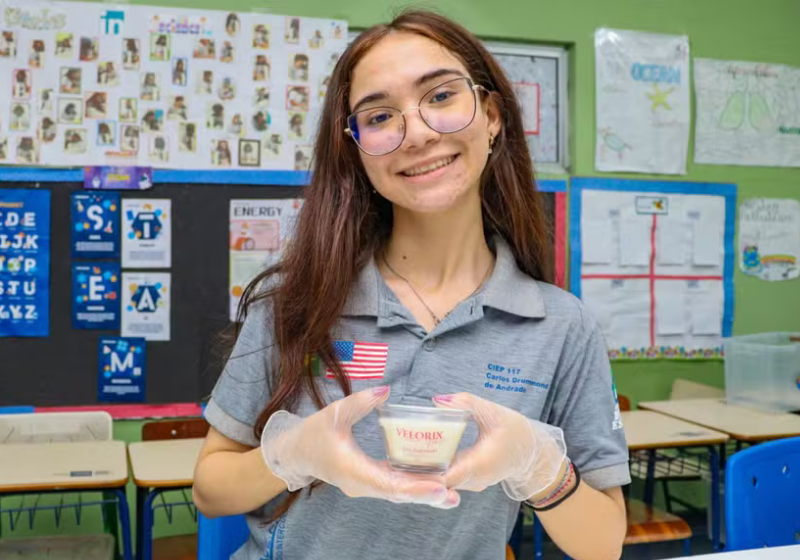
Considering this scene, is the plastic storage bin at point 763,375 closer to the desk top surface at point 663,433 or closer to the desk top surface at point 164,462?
the desk top surface at point 663,433

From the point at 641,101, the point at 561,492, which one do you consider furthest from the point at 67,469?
the point at 641,101

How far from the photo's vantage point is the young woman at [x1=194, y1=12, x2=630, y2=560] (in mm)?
1136

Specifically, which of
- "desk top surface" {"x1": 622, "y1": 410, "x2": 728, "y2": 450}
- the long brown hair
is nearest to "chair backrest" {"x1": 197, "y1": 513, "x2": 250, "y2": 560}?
the long brown hair

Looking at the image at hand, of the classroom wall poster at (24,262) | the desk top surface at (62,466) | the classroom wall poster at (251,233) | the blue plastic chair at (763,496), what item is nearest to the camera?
the blue plastic chair at (763,496)

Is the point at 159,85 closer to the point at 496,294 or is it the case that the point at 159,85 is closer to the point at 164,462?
the point at 164,462

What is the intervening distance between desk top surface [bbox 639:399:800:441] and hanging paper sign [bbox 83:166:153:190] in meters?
2.63

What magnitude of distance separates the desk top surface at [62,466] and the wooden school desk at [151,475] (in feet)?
0.18

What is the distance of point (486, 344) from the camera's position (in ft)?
3.97

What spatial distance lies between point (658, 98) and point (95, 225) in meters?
2.99

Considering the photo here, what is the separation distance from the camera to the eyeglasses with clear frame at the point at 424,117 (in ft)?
3.72

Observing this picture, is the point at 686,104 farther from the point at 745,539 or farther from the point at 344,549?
the point at 344,549

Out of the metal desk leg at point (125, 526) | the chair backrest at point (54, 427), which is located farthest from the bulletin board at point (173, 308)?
the metal desk leg at point (125, 526)

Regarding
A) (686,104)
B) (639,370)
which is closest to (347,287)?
(639,370)

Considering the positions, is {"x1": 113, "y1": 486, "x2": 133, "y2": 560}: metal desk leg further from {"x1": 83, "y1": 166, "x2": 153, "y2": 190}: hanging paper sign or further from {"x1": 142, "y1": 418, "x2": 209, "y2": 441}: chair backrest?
{"x1": 83, "y1": 166, "x2": 153, "y2": 190}: hanging paper sign
